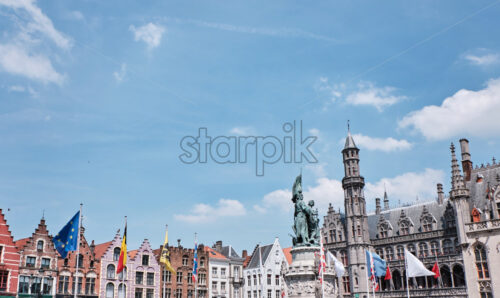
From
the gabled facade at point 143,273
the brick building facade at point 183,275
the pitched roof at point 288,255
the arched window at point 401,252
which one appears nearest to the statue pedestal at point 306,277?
the brick building facade at point 183,275

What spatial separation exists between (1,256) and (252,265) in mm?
37556

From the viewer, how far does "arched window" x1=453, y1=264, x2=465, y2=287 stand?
57.2m

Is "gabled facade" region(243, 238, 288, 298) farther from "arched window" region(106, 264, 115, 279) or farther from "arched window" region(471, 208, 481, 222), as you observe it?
"arched window" region(471, 208, 481, 222)

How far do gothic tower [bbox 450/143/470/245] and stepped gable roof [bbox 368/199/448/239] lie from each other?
7.34 meters

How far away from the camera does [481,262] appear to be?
51.6 m

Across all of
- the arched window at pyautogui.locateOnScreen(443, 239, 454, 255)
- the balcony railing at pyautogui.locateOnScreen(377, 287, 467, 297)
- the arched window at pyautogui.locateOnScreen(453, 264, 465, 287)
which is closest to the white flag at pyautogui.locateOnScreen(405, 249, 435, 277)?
the balcony railing at pyautogui.locateOnScreen(377, 287, 467, 297)

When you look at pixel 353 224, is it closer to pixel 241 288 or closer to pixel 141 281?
pixel 241 288

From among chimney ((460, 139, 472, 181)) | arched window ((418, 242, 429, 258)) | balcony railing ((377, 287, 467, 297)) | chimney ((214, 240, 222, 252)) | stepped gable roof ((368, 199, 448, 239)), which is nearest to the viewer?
balcony railing ((377, 287, 467, 297))

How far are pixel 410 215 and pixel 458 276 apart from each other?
11374 mm

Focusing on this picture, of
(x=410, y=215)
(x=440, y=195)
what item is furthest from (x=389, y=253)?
(x=440, y=195)

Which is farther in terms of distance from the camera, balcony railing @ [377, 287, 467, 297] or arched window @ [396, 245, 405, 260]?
arched window @ [396, 245, 405, 260]

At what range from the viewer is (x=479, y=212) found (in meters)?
53.9

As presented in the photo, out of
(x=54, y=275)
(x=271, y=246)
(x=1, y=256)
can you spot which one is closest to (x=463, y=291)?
(x=271, y=246)

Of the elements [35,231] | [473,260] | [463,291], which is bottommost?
[463,291]
